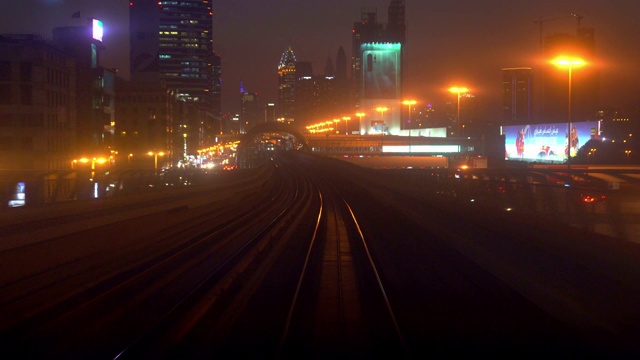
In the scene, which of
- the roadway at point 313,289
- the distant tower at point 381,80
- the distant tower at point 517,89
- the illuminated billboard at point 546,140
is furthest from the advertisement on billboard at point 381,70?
the roadway at point 313,289

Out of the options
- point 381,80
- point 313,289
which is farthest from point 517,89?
point 313,289

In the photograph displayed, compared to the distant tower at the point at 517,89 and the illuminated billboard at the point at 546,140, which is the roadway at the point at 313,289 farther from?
the distant tower at the point at 517,89

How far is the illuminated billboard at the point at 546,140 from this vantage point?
51.6 meters

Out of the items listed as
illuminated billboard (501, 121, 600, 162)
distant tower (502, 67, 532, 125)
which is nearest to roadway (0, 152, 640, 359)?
illuminated billboard (501, 121, 600, 162)

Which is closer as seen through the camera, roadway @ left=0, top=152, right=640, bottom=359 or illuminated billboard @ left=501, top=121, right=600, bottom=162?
roadway @ left=0, top=152, right=640, bottom=359

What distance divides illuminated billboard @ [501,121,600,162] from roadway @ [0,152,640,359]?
28.1 m

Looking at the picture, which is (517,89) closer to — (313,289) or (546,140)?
(546,140)

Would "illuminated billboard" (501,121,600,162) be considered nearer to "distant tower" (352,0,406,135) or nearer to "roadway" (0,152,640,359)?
"roadway" (0,152,640,359)

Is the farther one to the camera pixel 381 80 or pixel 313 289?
pixel 381 80

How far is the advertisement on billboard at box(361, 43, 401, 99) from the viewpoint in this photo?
500ft

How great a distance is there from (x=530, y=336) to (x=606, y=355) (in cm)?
125

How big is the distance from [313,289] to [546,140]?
4510 cm

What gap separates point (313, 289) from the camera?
14.9 m

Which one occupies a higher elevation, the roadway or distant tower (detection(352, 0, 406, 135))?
distant tower (detection(352, 0, 406, 135))
